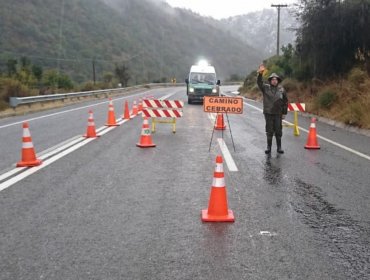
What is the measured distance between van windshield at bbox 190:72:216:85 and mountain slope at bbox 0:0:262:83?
48.0 meters

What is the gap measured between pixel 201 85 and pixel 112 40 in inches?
3873

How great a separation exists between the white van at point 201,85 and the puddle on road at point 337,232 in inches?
851

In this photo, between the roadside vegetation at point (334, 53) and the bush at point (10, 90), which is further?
the bush at point (10, 90)

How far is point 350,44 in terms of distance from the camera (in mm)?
22812

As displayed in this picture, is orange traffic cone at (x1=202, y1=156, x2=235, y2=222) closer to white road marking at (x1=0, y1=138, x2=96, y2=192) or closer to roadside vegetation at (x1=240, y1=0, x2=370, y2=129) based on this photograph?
white road marking at (x1=0, y1=138, x2=96, y2=192)

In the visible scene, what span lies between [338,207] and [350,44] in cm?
1888

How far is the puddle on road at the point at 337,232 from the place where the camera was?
4.16 meters

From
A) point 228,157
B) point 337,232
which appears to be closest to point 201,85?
point 228,157

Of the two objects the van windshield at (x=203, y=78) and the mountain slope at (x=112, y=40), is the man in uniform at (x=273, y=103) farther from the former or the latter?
the mountain slope at (x=112, y=40)

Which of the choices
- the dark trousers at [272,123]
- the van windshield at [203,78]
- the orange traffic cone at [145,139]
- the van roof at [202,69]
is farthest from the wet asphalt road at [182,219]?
the van roof at [202,69]

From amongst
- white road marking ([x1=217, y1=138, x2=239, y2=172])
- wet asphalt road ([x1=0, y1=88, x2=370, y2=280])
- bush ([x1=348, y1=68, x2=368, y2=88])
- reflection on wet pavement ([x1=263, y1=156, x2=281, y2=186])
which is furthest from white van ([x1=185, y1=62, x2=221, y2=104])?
reflection on wet pavement ([x1=263, y1=156, x2=281, y2=186])

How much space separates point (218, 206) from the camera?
545cm

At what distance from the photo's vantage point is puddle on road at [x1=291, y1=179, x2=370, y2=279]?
416 cm

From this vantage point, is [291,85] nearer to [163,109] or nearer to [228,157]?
[163,109]
